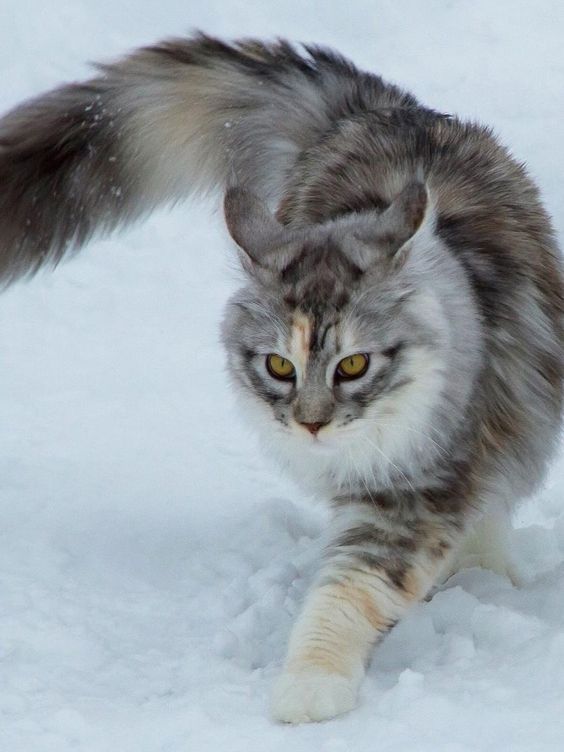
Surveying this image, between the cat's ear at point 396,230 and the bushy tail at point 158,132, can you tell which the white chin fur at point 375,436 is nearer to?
the cat's ear at point 396,230

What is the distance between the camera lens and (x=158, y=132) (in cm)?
476

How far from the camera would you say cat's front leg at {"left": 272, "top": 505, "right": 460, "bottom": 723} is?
3277 millimetres

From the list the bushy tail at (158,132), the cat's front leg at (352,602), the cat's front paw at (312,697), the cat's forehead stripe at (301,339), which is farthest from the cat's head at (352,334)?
the bushy tail at (158,132)

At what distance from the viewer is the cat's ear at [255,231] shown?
143 inches

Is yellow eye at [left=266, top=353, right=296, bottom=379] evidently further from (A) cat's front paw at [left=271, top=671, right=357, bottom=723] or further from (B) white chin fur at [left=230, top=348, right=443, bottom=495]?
(A) cat's front paw at [left=271, top=671, right=357, bottom=723]

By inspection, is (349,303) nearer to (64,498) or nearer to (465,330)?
(465,330)

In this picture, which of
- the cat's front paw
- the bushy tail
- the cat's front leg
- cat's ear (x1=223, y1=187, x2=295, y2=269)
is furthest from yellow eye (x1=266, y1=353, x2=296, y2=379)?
the bushy tail

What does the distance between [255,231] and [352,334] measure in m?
0.49

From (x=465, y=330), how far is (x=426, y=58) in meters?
5.56

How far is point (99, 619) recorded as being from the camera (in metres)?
3.93

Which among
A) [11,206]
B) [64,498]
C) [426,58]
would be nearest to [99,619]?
[64,498]

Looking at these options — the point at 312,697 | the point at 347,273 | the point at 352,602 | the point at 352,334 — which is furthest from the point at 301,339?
the point at 312,697

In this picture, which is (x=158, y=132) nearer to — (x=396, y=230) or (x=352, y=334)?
(x=396, y=230)

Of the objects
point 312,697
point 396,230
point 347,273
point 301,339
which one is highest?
point 396,230
